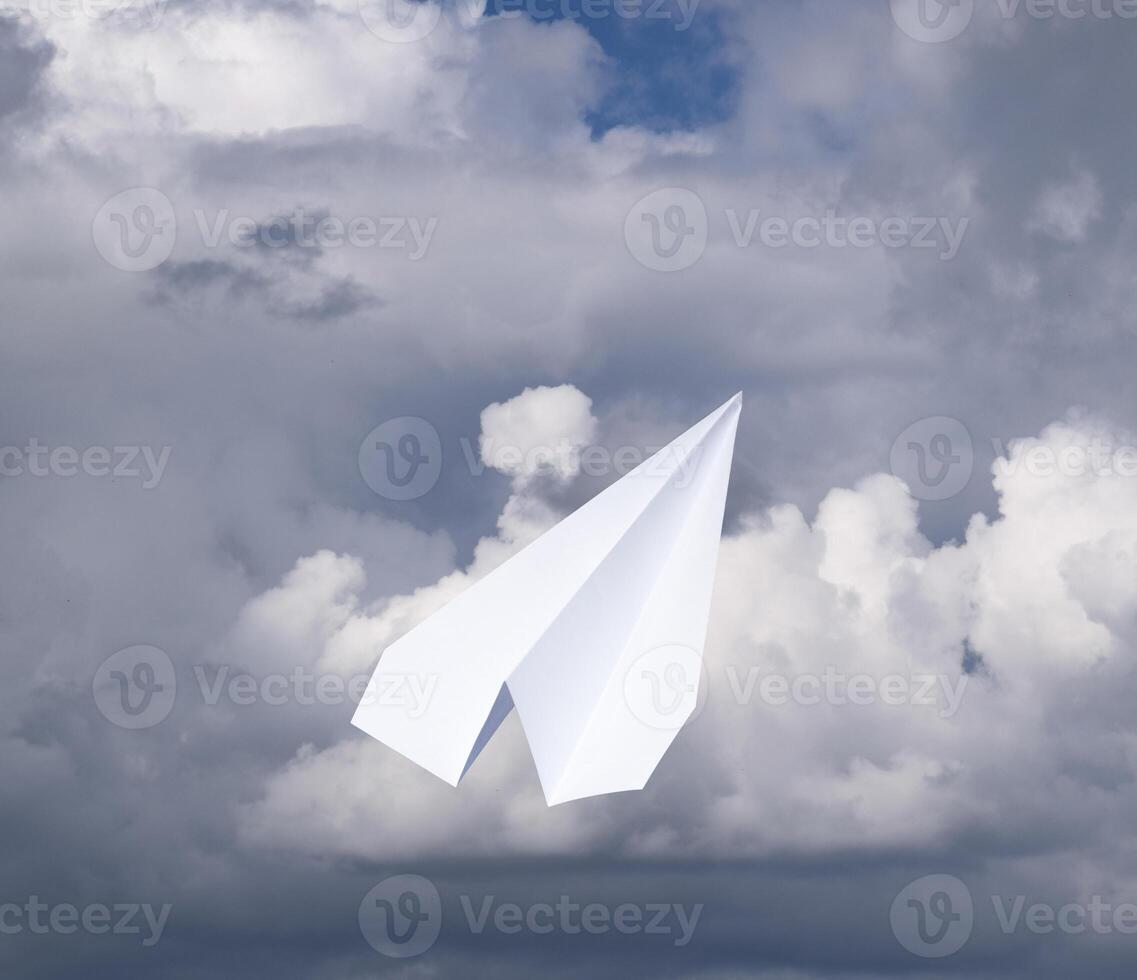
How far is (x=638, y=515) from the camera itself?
57.4 m

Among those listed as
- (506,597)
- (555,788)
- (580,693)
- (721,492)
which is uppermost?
(721,492)

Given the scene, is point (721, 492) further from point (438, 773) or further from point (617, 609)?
point (438, 773)

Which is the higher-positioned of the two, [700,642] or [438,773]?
[700,642]

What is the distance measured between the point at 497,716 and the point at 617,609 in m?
5.89

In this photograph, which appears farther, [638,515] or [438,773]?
[638,515]

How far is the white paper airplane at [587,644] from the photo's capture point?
53.4m

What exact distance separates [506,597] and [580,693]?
4554 mm

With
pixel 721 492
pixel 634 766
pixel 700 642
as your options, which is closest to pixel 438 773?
pixel 634 766

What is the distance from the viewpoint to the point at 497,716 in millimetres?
57125

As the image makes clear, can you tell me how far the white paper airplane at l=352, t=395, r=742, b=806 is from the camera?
53.4 m

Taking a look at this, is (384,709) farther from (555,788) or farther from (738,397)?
(738,397)

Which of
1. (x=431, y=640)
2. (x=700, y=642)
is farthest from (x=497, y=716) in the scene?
(x=700, y=642)

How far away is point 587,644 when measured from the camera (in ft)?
183

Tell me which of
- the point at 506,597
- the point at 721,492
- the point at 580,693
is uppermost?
the point at 721,492
